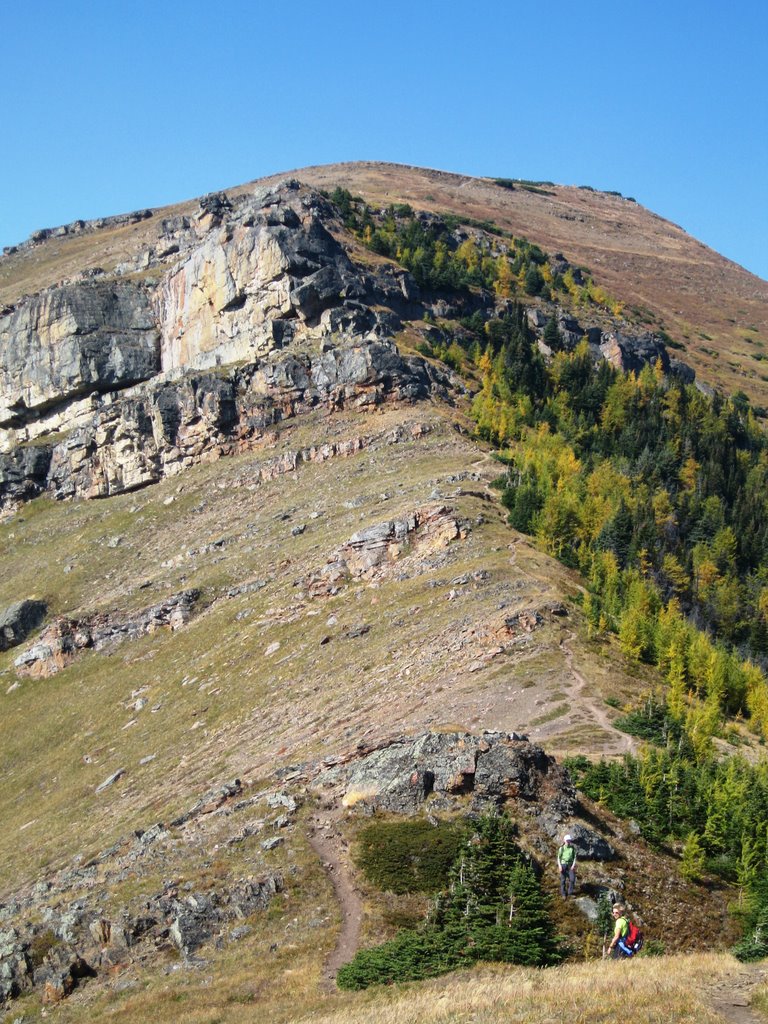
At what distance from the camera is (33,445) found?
13738cm

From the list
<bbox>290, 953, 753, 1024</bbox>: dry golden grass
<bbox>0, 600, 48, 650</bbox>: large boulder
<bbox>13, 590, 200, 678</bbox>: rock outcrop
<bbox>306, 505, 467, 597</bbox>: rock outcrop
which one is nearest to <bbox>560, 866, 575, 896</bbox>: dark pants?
<bbox>290, 953, 753, 1024</bbox>: dry golden grass

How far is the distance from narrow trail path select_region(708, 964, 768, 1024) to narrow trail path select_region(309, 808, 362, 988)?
11.8 m

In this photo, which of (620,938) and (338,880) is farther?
(338,880)

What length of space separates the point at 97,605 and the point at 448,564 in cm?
3644

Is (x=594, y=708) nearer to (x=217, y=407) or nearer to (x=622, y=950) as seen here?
(x=622, y=950)

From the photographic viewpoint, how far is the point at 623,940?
2925 centimetres

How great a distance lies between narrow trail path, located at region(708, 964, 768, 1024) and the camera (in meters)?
22.2


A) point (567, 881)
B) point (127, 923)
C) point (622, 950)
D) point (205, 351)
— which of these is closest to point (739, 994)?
point (622, 950)

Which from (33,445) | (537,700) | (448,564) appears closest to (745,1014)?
(537,700)

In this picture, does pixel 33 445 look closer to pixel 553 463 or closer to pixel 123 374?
pixel 123 374

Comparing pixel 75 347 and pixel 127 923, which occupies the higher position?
pixel 75 347

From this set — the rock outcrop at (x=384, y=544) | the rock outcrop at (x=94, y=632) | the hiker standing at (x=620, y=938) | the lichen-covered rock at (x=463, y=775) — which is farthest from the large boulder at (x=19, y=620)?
the hiker standing at (x=620, y=938)

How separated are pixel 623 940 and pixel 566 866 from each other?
437cm

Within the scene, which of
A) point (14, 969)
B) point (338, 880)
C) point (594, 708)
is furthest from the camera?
point (594, 708)
